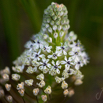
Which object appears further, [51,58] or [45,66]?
[51,58]

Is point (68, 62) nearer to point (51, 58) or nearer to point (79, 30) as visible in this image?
point (51, 58)

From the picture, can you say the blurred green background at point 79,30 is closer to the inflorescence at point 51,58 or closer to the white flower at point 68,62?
the inflorescence at point 51,58

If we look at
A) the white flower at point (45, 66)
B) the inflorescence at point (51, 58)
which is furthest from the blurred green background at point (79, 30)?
the white flower at point (45, 66)

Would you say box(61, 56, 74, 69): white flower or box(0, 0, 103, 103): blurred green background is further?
box(0, 0, 103, 103): blurred green background

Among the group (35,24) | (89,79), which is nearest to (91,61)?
(89,79)

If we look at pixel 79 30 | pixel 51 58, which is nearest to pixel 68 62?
pixel 51 58

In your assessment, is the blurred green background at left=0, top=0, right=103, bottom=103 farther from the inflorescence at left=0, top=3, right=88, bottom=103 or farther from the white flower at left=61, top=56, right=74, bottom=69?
the white flower at left=61, top=56, right=74, bottom=69

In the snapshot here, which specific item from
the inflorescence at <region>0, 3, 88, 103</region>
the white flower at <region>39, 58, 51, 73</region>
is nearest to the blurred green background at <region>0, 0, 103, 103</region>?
the inflorescence at <region>0, 3, 88, 103</region>

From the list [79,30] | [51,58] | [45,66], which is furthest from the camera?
[79,30]

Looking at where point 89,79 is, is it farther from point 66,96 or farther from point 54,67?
point 54,67
